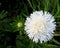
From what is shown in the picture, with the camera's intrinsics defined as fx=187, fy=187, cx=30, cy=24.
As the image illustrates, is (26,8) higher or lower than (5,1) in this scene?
lower

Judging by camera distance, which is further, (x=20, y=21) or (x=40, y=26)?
(x=20, y=21)

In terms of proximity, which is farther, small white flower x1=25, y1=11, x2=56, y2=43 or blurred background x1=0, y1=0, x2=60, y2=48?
blurred background x1=0, y1=0, x2=60, y2=48

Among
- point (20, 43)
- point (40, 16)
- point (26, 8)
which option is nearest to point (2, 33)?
point (20, 43)

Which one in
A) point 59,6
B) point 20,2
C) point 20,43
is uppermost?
point 20,2

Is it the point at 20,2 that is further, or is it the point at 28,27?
the point at 20,2

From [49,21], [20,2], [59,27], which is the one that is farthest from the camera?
[20,2]

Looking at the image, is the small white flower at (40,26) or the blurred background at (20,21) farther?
the blurred background at (20,21)

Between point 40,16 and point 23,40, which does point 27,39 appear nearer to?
point 23,40

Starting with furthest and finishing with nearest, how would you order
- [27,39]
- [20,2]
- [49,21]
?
[20,2]
[27,39]
[49,21]
